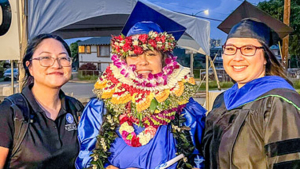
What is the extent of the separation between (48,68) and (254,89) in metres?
1.47

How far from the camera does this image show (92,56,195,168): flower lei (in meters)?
2.23

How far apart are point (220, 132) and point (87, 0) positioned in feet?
12.5

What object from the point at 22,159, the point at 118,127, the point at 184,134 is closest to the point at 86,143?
the point at 118,127

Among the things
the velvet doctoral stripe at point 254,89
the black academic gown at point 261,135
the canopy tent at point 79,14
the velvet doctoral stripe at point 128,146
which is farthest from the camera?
the canopy tent at point 79,14

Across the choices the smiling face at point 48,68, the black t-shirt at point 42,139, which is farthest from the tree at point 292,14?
the black t-shirt at point 42,139

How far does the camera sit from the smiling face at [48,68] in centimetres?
224

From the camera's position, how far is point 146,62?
241cm

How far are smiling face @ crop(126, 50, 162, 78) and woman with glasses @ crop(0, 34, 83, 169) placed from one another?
516 millimetres

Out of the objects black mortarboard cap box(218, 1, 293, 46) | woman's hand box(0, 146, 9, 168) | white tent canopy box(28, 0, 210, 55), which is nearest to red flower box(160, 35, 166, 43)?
black mortarboard cap box(218, 1, 293, 46)

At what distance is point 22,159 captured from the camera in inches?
77.4

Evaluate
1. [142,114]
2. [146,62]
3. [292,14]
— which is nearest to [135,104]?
[142,114]

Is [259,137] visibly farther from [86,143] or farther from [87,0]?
[87,0]

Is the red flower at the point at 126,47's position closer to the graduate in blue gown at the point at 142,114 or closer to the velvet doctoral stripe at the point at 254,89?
the graduate in blue gown at the point at 142,114

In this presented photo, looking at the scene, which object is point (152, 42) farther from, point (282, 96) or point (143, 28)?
point (282, 96)
